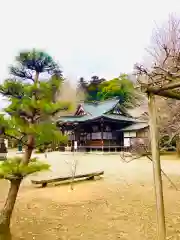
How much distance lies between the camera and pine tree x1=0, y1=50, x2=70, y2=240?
13.0ft

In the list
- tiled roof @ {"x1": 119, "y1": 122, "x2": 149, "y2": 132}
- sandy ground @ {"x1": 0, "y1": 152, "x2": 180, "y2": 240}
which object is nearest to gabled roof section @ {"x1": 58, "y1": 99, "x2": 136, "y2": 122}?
tiled roof @ {"x1": 119, "y1": 122, "x2": 149, "y2": 132}

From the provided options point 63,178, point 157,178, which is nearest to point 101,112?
point 63,178

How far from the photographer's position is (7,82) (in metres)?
4.08

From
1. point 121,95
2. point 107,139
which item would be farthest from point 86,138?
point 121,95

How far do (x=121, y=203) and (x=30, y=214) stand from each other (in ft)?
7.28

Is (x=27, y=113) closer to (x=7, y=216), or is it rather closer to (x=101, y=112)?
(x=7, y=216)

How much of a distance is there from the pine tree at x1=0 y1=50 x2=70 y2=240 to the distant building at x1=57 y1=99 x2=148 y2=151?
19063 mm

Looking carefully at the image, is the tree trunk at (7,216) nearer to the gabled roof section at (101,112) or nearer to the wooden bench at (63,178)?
the wooden bench at (63,178)

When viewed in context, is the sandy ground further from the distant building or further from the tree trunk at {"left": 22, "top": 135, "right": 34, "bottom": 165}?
the distant building

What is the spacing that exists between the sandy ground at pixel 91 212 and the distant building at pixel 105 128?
15.9 meters

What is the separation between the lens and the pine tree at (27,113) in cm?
395

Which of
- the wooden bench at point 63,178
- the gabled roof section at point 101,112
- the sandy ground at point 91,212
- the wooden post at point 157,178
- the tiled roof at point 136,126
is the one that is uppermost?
the gabled roof section at point 101,112

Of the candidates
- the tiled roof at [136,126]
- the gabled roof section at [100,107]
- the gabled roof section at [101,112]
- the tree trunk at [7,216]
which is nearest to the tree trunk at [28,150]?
the tree trunk at [7,216]

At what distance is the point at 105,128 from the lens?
82.9ft
